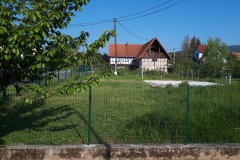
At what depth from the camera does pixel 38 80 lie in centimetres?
663

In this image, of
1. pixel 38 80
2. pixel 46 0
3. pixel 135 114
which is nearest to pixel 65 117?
pixel 135 114

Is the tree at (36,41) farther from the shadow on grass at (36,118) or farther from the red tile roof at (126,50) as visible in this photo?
the red tile roof at (126,50)

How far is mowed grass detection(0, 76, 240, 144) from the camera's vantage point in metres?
8.55

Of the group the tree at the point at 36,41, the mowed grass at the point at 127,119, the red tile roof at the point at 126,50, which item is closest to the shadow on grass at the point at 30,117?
the mowed grass at the point at 127,119

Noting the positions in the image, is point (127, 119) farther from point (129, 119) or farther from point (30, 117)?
point (30, 117)

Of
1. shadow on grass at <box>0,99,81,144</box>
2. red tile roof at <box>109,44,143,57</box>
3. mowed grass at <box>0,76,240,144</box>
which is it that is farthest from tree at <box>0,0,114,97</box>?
red tile roof at <box>109,44,143,57</box>

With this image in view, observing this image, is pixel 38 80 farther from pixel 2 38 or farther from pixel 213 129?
pixel 213 129

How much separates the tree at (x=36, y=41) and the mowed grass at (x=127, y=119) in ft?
4.25

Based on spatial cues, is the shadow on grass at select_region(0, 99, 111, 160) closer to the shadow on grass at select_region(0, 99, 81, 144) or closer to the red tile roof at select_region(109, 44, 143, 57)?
the shadow on grass at select_region(0, 99, 81, 144)

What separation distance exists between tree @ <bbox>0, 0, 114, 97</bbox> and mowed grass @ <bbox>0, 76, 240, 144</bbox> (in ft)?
4.25

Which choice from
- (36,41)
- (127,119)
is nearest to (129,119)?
(127,119)

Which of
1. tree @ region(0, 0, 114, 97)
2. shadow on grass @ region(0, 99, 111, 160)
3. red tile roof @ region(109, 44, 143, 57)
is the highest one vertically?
red tile roof @ region(109, 44, 143, 57)

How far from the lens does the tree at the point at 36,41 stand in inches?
209

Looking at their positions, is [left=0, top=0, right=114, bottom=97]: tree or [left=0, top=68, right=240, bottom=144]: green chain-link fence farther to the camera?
[left=0, top=68, right=240, bottom=144]: green chain-link fence
